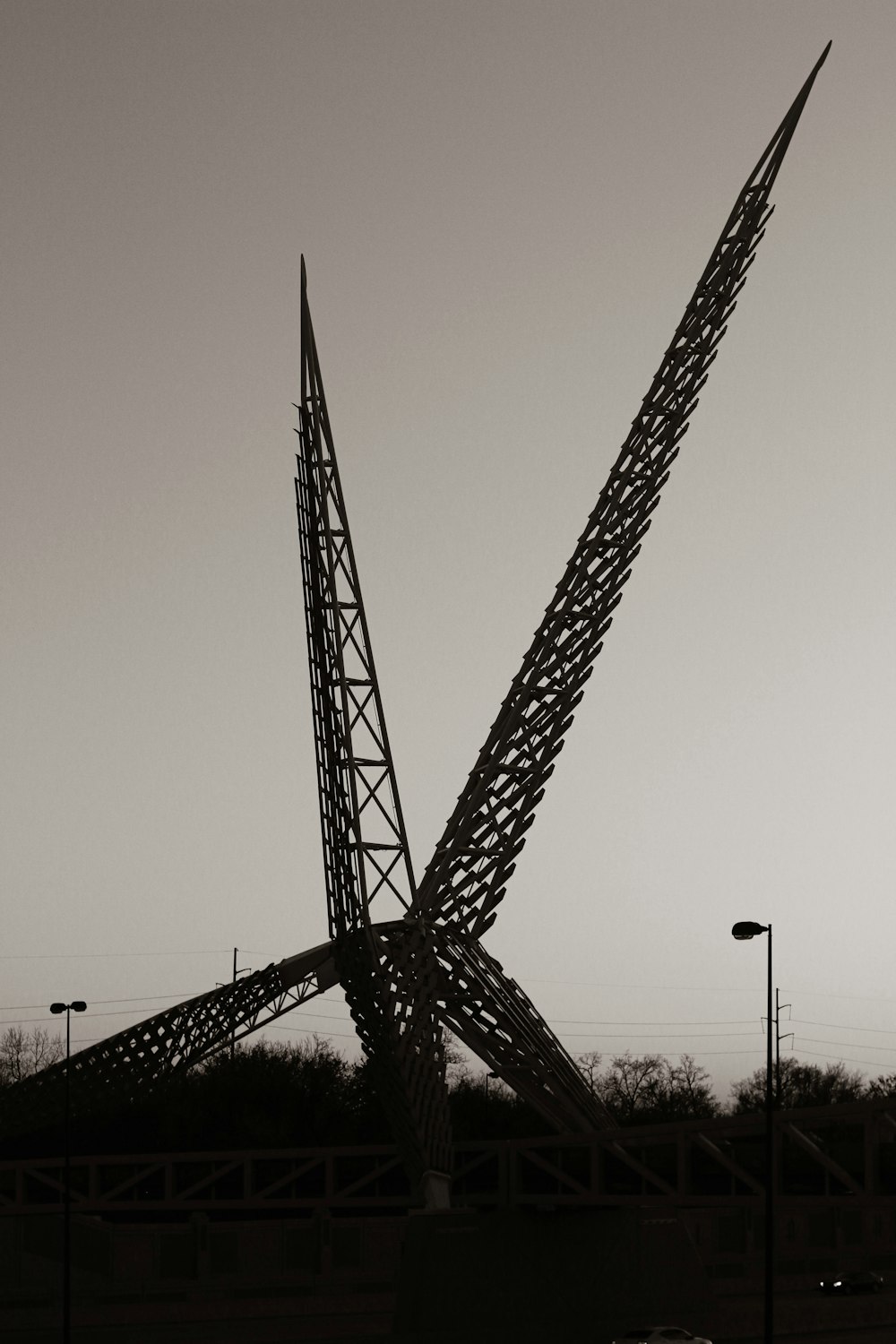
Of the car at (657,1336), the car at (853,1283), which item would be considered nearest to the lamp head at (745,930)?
the car at (657,1336)

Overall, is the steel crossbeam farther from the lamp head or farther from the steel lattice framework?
the lamp head

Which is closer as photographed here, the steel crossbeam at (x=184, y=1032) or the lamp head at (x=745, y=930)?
the lamp head at (x=745, y=930)

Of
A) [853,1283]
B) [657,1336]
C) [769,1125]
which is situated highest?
[769,1125]

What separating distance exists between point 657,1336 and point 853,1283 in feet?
51.3

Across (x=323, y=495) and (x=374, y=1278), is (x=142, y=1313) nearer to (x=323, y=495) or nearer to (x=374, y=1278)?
(x=374, y=1278)

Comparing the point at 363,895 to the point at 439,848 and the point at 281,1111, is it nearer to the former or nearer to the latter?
the point at 439,848

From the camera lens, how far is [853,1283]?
43.9 meters

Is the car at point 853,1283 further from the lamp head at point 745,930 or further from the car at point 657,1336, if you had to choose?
the lamp head at point 745,930

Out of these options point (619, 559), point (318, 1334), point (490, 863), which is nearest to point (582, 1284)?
A: point (318, 1334)

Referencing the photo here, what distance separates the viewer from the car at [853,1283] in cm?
4384

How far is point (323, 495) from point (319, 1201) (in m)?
19.6

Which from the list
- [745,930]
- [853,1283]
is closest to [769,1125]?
[745,930]

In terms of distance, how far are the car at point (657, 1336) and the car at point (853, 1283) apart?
1415 centimetres

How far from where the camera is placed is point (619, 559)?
40.7 m
